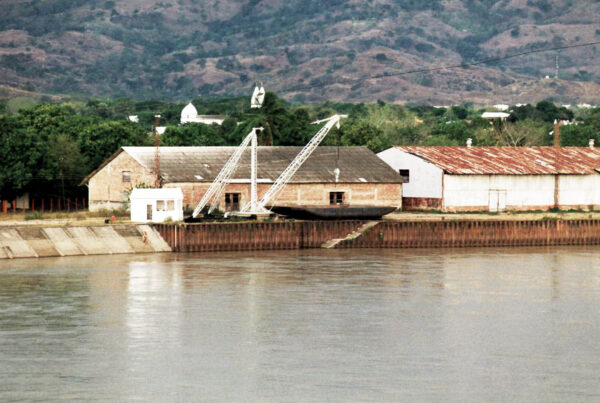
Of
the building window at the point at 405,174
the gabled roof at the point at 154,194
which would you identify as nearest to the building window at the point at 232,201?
the gabled roof at the point at 154,194

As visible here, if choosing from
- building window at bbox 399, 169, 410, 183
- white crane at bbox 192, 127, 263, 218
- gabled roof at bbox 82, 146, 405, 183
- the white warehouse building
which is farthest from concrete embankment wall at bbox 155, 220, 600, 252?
building window at bbox 399, 169, 410, 183

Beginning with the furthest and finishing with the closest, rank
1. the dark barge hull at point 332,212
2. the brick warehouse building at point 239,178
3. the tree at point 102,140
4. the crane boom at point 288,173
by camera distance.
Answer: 1. the tree at point 102,140
2. the brick warehouse building at point 239,178
3. the crane boom at point 288,173
4. the dark barge hull at point 332,212

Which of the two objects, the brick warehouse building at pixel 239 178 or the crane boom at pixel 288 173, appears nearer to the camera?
the crane boom at pixel 288 173

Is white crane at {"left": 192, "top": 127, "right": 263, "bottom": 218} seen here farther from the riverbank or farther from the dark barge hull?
the riverbank

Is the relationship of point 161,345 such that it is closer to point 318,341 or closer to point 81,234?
point 318,341

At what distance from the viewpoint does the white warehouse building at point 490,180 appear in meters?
80.8

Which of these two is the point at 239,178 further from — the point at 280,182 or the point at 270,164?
the point at 270,164

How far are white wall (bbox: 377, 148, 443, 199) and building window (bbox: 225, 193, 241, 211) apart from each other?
1457 cm

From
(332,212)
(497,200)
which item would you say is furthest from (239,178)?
(497,200)

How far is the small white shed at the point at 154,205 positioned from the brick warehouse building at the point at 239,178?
4838 millimetres

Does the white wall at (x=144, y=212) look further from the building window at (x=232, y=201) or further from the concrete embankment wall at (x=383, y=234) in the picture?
the building window at (x=232, y=201)

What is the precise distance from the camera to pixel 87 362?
120 ft

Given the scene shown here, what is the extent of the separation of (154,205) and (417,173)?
2322 centimetres

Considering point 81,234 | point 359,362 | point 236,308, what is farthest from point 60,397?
point 81,234
